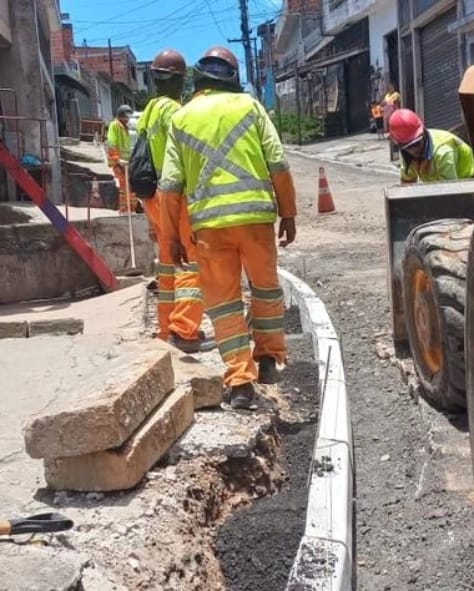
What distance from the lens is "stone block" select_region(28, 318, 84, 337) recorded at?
7.70m

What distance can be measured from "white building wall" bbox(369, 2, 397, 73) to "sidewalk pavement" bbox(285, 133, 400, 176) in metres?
2.62

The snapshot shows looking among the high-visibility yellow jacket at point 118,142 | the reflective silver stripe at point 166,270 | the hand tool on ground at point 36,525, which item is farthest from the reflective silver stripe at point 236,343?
the high-visibility yellow jacket at point 118,142

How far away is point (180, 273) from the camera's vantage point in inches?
245

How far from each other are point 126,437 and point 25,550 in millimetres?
775

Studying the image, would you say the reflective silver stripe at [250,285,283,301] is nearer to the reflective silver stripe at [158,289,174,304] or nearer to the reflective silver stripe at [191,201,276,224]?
the reflective silver stripe at [191,201,276,224]

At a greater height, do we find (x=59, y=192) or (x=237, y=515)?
(x=59, y=192)

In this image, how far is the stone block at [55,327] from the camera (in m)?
7.70

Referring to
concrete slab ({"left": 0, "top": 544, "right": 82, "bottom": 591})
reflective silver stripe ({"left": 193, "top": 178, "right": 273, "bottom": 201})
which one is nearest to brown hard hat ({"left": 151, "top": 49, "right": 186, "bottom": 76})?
reflective silver stripe ({"left": 193, "top": 178, "right": 273, "bottom": 201})

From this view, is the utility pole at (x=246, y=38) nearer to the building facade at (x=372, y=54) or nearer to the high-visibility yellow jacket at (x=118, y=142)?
the building facade at (x=372, y=54)

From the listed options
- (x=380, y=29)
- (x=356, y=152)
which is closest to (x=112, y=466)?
(x=356, y=152)

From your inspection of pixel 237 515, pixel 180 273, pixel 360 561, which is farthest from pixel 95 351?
pixel 360 561

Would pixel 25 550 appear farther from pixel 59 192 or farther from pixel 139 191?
pixel 59 192

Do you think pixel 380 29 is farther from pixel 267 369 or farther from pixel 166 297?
pixel 267 369

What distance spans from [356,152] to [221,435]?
24.3 m
